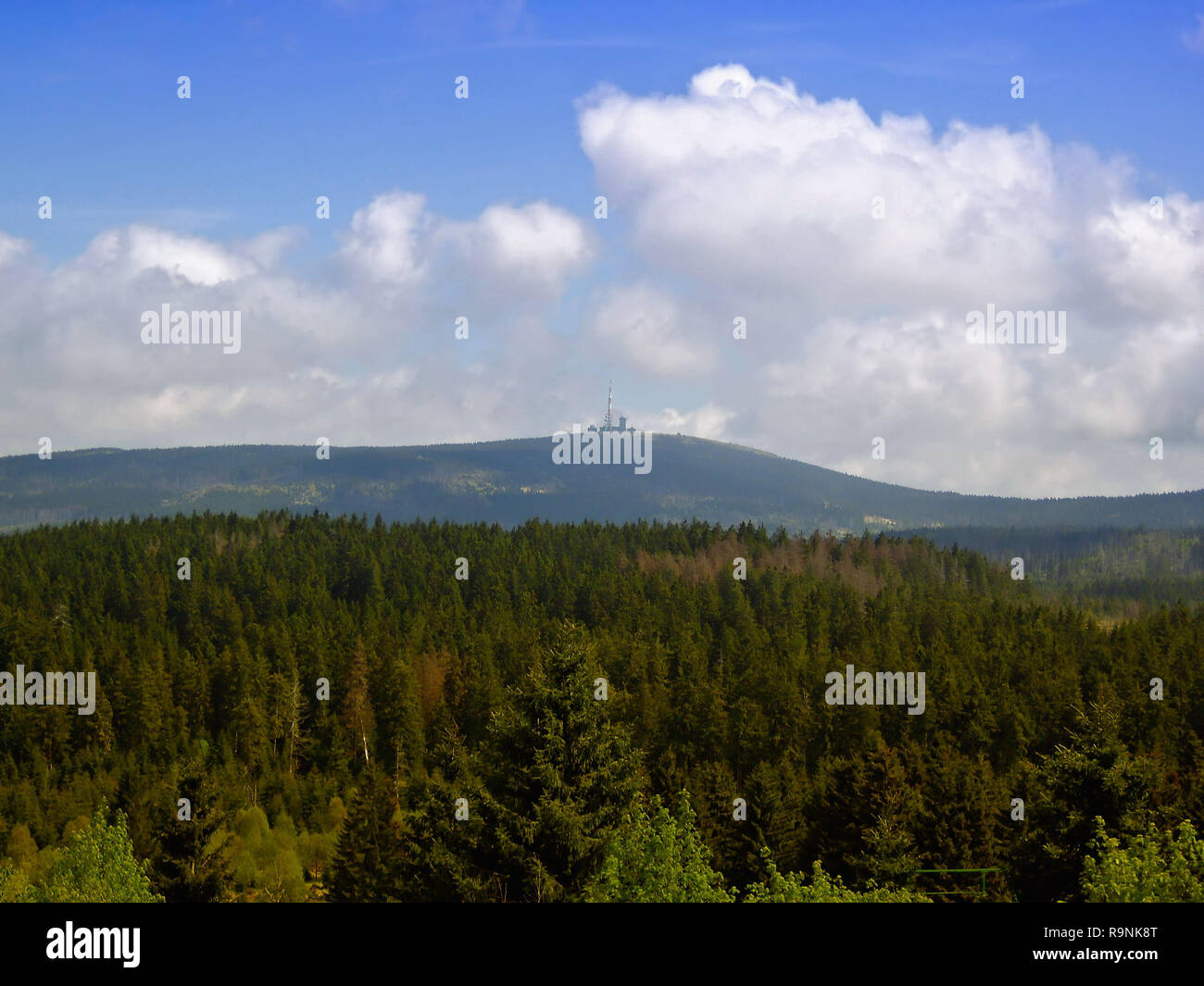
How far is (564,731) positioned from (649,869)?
579cm

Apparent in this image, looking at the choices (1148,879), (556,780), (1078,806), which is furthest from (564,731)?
(1078,806)

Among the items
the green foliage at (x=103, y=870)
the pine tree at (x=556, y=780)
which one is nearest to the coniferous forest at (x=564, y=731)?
the pine tree at (x=556, y=780)

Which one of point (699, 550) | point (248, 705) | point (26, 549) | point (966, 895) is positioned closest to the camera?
point (966, 895)

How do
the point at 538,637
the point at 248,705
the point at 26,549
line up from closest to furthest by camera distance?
the point at 248,705
the point at 538,637
the point at 26,549

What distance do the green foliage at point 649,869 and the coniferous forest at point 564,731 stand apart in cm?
13

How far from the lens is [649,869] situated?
3791cm

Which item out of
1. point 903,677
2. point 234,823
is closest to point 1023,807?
point 903,677

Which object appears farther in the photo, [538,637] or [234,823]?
[538,637]

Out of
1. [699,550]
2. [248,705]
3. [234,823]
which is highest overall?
[699,550]

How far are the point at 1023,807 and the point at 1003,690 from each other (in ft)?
104

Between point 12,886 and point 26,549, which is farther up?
point 26,549

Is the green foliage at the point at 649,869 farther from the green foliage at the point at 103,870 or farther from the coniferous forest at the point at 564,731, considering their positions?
the green foliage at the point at 103,870

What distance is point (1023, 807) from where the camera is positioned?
184 feet
